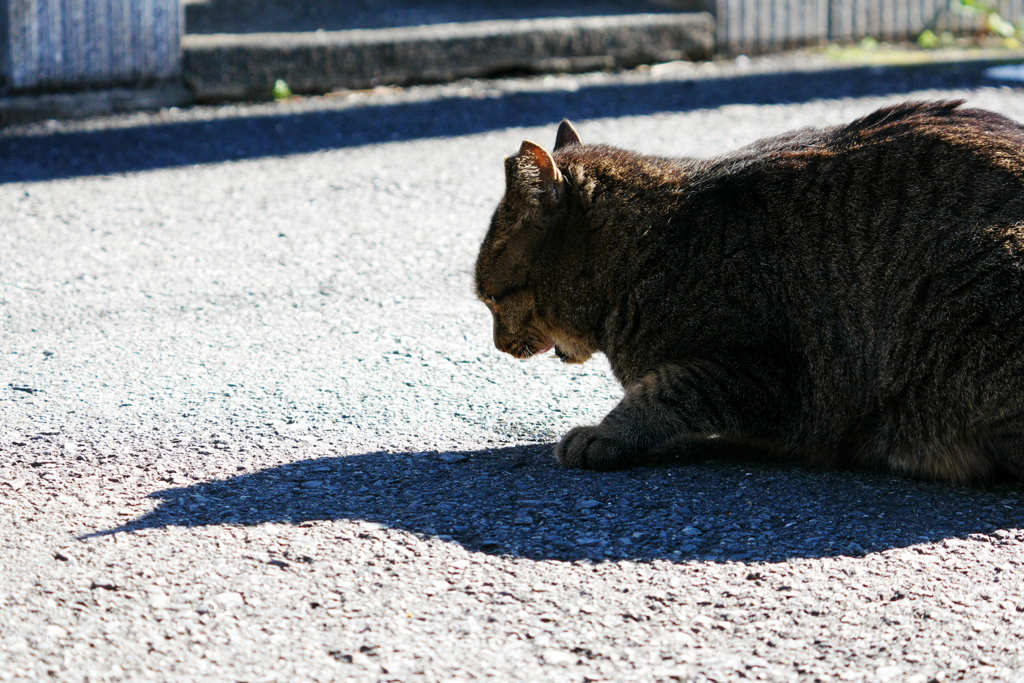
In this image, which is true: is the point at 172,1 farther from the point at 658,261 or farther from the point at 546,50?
the point at 658,261

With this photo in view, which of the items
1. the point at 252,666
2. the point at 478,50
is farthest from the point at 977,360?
the point at 478,50

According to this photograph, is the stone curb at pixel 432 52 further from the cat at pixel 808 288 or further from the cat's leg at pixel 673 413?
the cat's leg at pixel 673 413

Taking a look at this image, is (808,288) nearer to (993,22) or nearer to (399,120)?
(399,120)

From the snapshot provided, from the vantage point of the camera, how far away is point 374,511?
3.20m

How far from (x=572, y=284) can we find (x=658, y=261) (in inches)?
11.5

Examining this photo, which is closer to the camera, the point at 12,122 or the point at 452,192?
the point at 452,192

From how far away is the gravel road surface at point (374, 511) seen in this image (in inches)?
100.0

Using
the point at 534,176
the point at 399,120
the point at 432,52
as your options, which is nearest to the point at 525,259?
the point at 534,176

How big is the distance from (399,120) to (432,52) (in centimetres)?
108

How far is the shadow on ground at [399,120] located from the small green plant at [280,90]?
0.43m

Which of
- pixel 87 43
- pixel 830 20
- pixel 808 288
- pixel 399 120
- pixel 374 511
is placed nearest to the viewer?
pixel 374 511

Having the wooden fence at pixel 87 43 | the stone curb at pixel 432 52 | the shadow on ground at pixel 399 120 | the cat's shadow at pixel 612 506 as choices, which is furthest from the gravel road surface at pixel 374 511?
the stone curb at pixel 432 52

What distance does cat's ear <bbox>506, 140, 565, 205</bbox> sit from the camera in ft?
12.1

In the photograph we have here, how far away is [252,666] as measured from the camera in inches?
95.9
